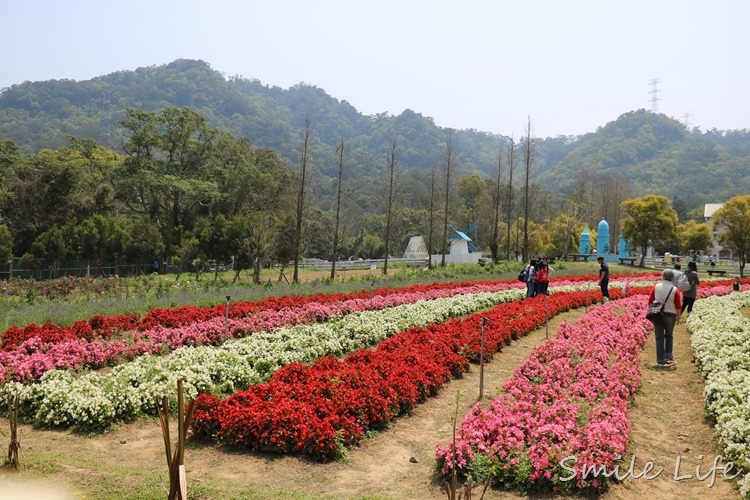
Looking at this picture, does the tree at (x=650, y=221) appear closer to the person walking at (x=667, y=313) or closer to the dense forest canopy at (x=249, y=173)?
the dense forest canopy at (x=249, y=173)

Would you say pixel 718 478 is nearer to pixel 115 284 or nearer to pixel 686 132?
pixel 115 284

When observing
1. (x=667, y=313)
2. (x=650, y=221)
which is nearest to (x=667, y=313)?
(x=667, y=313)

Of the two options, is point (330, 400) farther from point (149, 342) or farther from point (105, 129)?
point (105, 129)

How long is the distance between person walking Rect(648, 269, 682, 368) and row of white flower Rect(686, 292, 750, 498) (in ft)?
1.82

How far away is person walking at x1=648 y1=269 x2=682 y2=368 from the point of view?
10.6 meters

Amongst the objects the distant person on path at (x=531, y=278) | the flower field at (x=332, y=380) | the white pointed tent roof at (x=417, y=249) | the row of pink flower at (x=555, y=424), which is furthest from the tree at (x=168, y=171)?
the row of pink flower at (x=555, y=424)

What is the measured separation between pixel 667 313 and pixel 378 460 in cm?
718

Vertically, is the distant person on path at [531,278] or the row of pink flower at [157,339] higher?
the distant person on path at [531,278]

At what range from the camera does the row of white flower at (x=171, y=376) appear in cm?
723

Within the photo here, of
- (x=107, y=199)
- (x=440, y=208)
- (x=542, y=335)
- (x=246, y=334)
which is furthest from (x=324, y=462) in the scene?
(x=440, y=208)

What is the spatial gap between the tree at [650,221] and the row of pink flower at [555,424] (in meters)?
45.7

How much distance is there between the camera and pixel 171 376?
8.13 metres

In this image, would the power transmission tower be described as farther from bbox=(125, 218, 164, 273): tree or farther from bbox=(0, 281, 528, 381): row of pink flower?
bbox=(0, 281, 528, 381): row of pink flower

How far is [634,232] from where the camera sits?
51.9 metres
